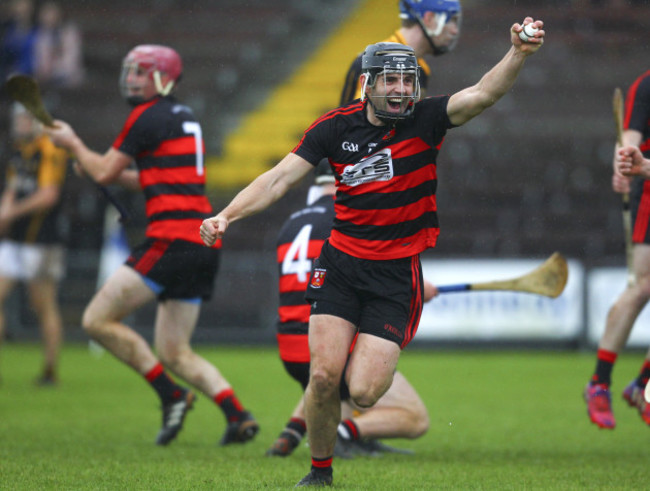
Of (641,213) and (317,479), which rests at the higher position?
(641,213)

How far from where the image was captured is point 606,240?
1271cm

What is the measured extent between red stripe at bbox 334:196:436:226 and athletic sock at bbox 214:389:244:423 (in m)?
1.84

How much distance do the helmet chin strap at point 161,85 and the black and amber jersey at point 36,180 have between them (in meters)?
3.17

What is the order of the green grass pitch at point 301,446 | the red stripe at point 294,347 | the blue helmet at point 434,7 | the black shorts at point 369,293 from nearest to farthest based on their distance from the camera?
the black shorts at point 369,293, the green grass pitch at point 301,446, the red stripe at point 294,347, the blue helmet at point 434,7

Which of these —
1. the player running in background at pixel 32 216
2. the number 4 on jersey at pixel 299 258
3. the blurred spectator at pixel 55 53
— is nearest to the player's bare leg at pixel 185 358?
the number 4 on jersey at pixel 299 258

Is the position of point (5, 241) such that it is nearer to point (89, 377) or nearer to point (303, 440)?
point (89, 377)

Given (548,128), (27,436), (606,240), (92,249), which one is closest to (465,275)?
(606,240)

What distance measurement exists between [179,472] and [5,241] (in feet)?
16.5

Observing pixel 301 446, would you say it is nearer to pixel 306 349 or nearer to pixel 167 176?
pixel 306 349

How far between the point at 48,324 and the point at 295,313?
423cm

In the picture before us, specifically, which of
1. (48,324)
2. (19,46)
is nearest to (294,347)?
(48,324)

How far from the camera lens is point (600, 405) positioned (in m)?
5.61

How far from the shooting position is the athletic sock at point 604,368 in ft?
18.8

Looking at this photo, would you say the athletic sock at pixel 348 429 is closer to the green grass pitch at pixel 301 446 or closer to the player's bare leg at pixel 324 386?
the green grass pitch at pixel 301 446
